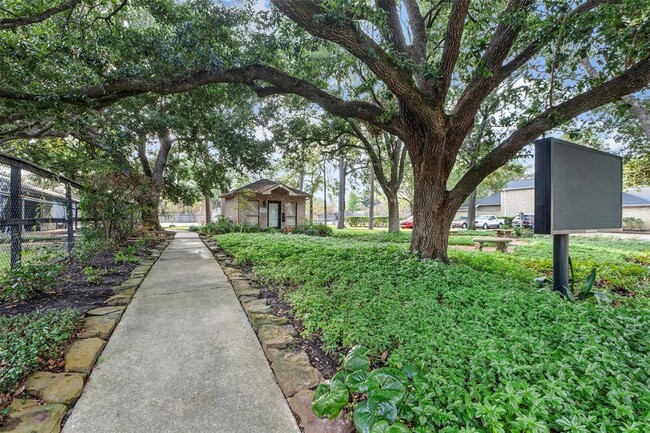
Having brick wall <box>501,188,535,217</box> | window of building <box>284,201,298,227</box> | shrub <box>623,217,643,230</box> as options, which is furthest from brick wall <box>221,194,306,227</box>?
shrub <box>623,217,643,230</box>

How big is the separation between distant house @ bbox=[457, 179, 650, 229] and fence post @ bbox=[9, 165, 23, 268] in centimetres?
2691

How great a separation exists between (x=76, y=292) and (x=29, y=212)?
1.50 m

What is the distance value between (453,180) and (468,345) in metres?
26.0

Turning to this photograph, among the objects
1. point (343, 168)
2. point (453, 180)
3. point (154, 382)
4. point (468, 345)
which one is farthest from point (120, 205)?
point (453, 180)

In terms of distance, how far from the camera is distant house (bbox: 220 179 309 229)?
16562mm

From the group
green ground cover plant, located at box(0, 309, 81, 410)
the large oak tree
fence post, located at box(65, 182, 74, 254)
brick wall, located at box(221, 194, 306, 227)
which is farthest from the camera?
brick wall, located at box(221, 194, 306, 227)

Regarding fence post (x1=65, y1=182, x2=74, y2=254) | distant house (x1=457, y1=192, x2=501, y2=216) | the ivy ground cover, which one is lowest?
the ivy ground cover

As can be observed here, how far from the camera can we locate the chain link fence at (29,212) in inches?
144

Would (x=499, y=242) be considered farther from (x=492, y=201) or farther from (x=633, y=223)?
(x=492, y=201)

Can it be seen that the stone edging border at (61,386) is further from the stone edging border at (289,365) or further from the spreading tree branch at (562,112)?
the spreading tree branch at (562,112)

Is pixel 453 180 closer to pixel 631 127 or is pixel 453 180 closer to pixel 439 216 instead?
pixel 631 127

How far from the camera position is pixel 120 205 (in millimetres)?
6863

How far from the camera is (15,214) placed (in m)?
3.78

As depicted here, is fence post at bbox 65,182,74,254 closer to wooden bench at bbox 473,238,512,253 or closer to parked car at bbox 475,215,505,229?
wooden bench at bbox 473,238,512,253
